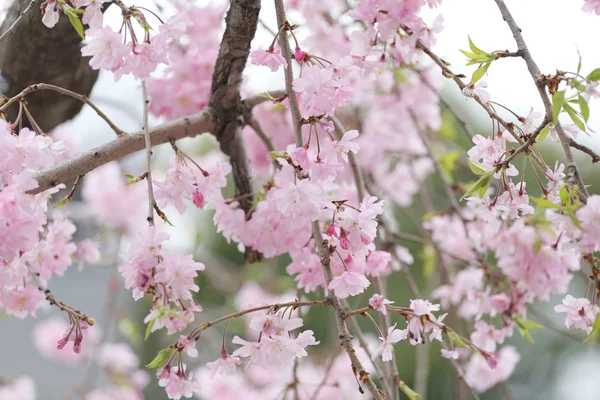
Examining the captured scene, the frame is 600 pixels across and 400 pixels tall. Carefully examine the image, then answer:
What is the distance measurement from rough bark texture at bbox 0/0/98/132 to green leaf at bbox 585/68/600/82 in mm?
860

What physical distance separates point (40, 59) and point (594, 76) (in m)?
0.94

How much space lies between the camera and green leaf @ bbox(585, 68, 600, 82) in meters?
0.64

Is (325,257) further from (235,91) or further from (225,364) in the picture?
(235,91)

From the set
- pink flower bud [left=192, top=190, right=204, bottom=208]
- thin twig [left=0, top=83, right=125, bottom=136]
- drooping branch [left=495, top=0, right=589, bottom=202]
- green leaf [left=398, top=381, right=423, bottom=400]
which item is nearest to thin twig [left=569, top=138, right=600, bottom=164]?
drooping branch [left=495, top=0, right=589, bottom=202]

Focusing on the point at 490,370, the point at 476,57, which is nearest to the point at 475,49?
the point at 476,57

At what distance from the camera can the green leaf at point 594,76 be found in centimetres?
64

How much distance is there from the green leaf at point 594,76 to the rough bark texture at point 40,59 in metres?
0.86

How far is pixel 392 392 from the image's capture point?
0.98 metres

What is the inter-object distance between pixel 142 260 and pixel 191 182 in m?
0.20

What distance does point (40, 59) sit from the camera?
3.80ft

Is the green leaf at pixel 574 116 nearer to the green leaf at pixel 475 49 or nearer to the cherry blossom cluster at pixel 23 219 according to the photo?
the green leaf at pixel 475 49

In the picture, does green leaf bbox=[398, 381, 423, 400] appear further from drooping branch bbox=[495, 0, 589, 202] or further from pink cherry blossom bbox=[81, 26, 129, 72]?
pink cherry blossom bbox=[81, 26, 129, 72]

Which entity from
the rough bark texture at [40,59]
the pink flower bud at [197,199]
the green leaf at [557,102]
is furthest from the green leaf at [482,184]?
the rough bark texture at [40,59]

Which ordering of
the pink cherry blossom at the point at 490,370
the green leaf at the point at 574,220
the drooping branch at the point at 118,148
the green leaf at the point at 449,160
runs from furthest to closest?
the green leaf at the point at 449,160 → the pink cherry blossom at the point at 490,370 → the drooping branch at the point at 118,148 → the green leaf at the point at 574,220
